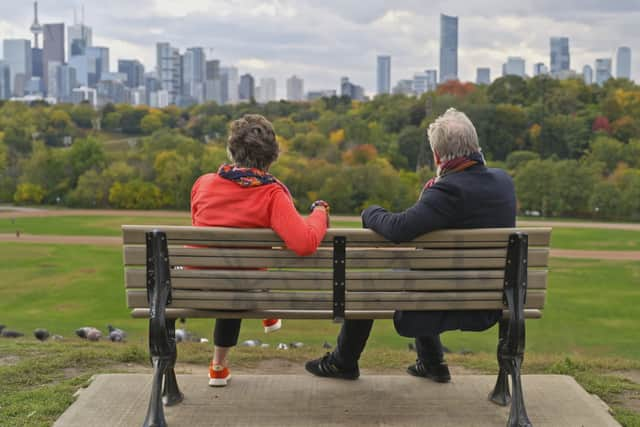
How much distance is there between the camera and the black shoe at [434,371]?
527 cm

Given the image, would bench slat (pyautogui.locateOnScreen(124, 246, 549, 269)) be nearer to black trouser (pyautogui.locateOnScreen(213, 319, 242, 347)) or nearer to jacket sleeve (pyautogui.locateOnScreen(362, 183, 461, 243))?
jacket sleeve (pyautogui.locateOnScreen(362, 183, 461, 243))

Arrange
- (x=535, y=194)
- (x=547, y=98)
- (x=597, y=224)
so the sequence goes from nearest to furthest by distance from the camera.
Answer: (x=597, y=224) < (x=535, y=194) < (x=547, y=98)

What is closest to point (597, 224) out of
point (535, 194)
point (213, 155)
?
point (535, 194)

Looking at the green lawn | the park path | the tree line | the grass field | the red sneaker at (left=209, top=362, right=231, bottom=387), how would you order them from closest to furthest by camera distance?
the red sneaker at (left=209, top=362, right=231, bottom=387) < the green lawn < the park path < the grass field < the tree line

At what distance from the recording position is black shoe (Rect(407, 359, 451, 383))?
17.3ft

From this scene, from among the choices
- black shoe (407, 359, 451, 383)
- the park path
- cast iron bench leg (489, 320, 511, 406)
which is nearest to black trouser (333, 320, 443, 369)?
black shoe (407, 359, 451, 383)

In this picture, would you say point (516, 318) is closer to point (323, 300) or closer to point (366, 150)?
point (323, 300)

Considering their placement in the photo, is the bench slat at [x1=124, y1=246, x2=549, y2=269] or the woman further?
the woman

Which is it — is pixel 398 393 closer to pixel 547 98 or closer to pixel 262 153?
pixel 262 153

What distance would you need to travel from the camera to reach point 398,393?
504cm

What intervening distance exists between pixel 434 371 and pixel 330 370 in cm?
67

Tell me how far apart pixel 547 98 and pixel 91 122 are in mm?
69654

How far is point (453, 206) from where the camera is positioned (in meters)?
4.45

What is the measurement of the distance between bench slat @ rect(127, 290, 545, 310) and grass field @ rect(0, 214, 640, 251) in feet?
145
